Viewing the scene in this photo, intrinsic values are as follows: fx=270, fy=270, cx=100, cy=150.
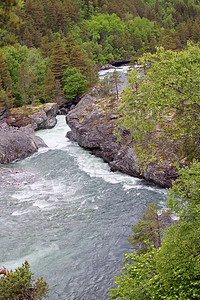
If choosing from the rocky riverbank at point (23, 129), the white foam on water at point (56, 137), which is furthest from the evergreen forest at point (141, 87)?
the white foam on water at point (56, 137)

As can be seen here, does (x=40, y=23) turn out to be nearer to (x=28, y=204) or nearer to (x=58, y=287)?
(x=28, y=204)

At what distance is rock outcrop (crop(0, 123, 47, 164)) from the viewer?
31938mm

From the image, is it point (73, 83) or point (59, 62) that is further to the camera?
point (59, 62)

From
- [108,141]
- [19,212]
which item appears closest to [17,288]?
[19,212]

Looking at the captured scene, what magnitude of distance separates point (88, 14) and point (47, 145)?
118820 millimetres

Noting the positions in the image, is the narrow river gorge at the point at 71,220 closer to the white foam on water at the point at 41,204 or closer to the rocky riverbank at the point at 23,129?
the white foam on water at the point at 41,204

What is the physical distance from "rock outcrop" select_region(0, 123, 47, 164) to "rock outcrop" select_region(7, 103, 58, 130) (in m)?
6.51

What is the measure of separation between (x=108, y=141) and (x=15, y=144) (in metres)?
12.0

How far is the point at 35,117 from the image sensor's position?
4344cm

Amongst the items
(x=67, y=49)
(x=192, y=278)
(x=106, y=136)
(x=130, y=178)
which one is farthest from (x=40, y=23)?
(x=192, y=278)

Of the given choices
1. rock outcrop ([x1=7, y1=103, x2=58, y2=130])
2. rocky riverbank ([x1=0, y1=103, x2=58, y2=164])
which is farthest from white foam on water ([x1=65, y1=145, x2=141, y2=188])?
rock outcrop ([x1=7, y1=103, x2=58, y2=130])

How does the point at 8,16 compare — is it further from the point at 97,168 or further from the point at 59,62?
the point at 59,62

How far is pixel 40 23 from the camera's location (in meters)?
96.3

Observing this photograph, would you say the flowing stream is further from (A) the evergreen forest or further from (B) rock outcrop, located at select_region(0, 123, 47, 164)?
(B) rock outcrop, located at select_region(0, 123, 47, 164)
